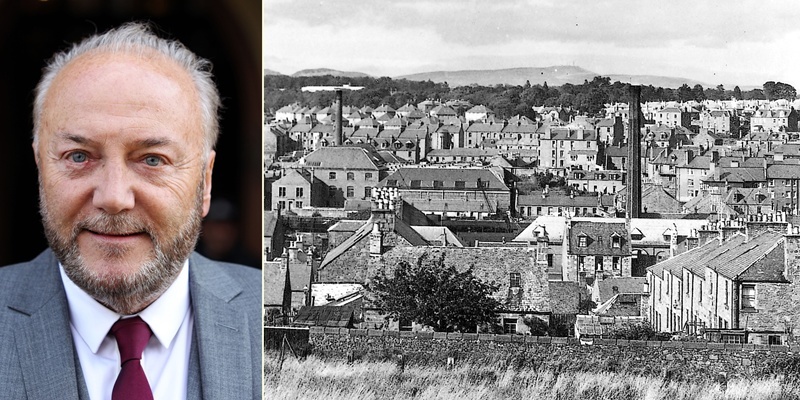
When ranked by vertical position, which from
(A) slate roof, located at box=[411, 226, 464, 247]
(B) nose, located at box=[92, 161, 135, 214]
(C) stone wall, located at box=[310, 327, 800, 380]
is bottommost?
(C) stone wall, located at box=[310, 327, 800, 380]

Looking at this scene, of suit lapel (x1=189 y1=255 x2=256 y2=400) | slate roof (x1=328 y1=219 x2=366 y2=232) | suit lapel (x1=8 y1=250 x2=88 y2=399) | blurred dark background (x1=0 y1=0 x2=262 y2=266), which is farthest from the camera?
slate roof (x1=328 y1=219 x2=366 y2=232)

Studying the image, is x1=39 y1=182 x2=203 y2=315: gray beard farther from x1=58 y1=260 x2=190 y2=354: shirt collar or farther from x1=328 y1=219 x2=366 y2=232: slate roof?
x1=328 y1=219 x2=366 y2=232: slate roof

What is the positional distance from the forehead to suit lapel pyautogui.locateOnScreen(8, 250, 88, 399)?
907 millimetres

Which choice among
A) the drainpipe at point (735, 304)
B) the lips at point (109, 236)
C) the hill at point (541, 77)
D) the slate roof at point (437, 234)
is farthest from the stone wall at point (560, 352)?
the lips at point (109, 236)

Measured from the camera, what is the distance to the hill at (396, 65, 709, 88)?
635 cm

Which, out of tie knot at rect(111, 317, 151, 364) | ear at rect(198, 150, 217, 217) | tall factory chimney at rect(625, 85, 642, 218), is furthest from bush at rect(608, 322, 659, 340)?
tie knot at rect(111, 317, 151, 364)

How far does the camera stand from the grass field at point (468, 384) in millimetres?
6453

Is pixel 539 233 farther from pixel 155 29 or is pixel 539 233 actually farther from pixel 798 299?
pixel 155 29

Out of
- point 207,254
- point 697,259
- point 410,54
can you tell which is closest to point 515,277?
point 697,259

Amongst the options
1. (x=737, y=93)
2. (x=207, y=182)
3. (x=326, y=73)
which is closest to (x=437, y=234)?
(x=326, y=73)

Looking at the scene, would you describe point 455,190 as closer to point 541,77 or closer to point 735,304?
point 541,77

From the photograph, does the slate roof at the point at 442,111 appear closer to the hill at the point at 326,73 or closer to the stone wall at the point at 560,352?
the hill at the point at 326,73

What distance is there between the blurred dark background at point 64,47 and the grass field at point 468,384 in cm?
106

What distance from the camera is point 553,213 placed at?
21.2 ft
